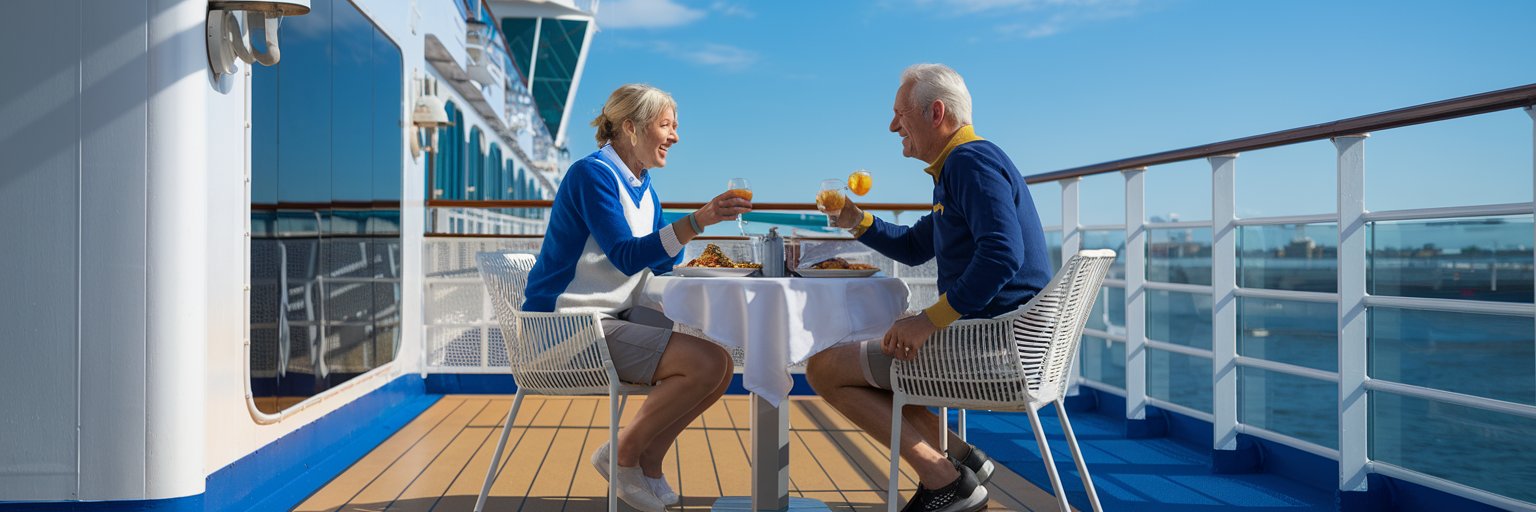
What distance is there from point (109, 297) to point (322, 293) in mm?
1040

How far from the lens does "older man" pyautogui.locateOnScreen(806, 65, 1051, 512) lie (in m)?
1.82

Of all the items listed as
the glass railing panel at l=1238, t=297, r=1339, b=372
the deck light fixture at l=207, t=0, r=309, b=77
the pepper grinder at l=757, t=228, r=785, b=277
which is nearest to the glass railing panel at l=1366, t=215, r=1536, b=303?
the glass railing panel at l=1238, t=297, r=1339, b=372

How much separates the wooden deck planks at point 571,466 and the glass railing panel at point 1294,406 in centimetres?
1582

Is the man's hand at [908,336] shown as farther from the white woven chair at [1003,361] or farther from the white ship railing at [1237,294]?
the white ship railing at [1237,294]

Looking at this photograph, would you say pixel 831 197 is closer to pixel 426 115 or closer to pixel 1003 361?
pixel 1003 361

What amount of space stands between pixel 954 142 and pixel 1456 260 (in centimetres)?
5076

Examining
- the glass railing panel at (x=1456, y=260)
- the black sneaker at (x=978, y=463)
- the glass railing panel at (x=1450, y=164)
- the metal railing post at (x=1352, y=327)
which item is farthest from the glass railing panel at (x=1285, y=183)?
the black sneaker at (x=978, y=463)

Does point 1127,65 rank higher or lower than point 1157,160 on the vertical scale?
higher

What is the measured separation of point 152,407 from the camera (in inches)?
82.7

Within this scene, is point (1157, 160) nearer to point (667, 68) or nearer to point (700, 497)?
point (700, 497)

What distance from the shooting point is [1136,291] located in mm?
3484

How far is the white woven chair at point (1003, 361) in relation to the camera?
1.84m


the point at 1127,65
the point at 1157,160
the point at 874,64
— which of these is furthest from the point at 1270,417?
the point at 874,64

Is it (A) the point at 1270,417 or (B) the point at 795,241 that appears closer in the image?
(B) the point at 795,241
